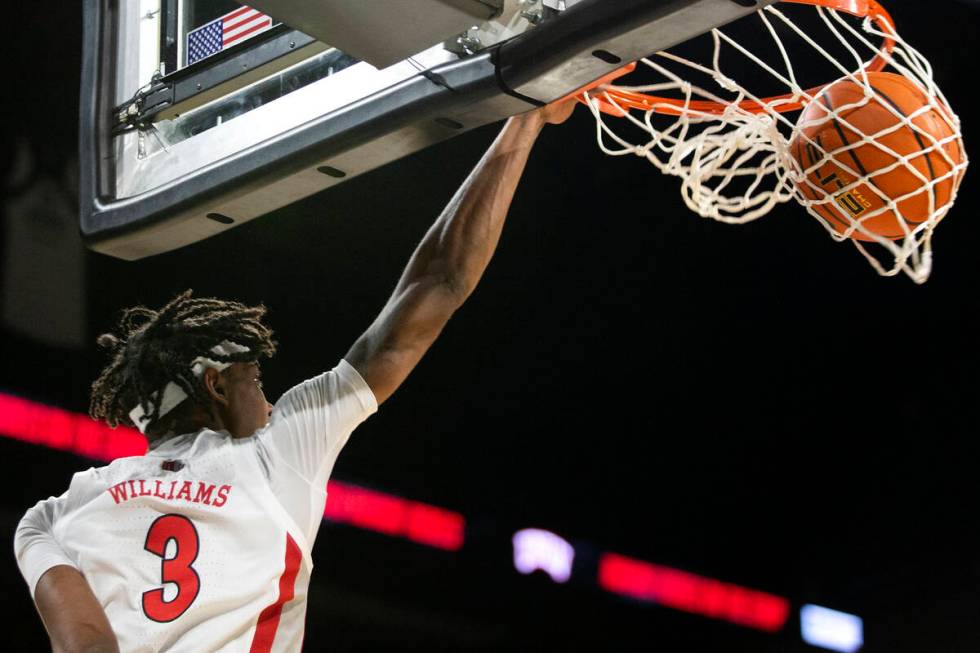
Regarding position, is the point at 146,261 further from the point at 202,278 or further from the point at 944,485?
the point at 944,485

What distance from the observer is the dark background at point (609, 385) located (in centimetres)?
495

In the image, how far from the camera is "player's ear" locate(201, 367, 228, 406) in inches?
102

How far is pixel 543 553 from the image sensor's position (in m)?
5.60

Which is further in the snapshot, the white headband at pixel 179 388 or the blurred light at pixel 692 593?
the blurred light at pixel 692 593

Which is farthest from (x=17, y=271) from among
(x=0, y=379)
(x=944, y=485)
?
(x=944, y=485)

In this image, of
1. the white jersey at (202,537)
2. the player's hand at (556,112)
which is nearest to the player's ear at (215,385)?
the white jersey at (202,537)

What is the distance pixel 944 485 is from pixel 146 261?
12.1 feet

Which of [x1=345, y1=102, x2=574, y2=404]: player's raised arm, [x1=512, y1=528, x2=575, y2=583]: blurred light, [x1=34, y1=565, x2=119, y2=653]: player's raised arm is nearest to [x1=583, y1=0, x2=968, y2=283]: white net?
[x1=345, y1=102, x2=574, y2=404]: player's raised arm

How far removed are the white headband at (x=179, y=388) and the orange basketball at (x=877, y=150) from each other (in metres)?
1.19

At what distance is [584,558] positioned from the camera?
5.70 meters

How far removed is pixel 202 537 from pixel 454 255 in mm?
759

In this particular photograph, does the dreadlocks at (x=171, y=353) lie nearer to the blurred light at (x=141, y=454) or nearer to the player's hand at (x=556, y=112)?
the player's hand at (x=556, y=112)

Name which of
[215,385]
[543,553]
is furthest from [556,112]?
[543,553]

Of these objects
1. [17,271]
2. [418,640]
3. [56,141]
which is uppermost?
[56,141]
